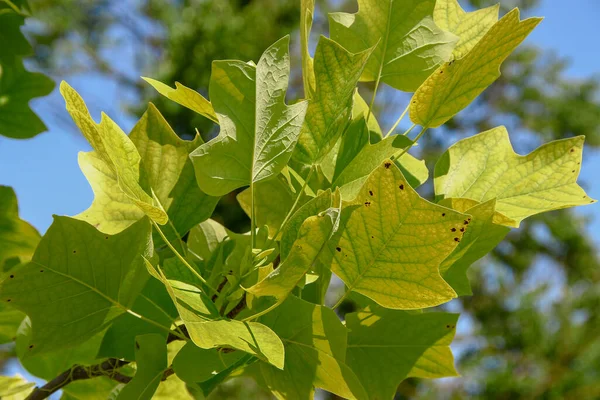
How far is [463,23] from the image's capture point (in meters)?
0.38

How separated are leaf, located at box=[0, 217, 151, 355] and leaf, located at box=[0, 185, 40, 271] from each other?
16 cm

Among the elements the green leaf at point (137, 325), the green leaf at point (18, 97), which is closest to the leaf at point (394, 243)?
the green leaf at point (137, 325)

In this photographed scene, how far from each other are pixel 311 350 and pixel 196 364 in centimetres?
6

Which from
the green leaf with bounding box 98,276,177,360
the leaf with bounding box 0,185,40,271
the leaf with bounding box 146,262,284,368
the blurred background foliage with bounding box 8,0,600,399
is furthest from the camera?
the blurred background foliage with bounding box 8,0,600,399

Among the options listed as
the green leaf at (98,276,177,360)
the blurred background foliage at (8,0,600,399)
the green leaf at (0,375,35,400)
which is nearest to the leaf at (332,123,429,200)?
the green leaf at (98,276,177,360)

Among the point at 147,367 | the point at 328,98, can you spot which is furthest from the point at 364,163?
the point at 147,367

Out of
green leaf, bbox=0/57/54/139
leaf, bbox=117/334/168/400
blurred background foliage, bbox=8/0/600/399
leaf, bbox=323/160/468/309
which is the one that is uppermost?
blurred background foliage, bbox=8/0/600/399

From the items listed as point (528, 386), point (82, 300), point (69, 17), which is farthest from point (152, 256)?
point (69, 17)

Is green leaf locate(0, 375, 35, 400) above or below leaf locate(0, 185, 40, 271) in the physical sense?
below

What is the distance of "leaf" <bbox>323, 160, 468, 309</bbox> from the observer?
26cm

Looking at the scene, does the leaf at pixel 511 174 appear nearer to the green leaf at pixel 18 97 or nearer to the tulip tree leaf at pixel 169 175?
the tulip tree leaf at pixel 169 175

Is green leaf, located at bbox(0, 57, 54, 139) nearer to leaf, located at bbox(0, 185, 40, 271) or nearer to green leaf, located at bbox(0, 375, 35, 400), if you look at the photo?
leaf, located at bbox(0, 185, 40, 271)

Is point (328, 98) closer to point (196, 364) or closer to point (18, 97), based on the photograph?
point (196, 364)

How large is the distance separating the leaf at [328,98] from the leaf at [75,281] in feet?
0.32
